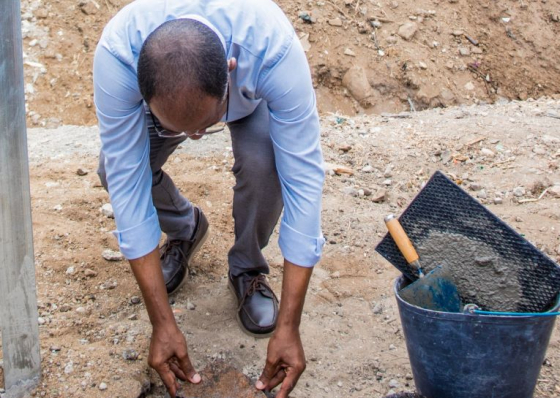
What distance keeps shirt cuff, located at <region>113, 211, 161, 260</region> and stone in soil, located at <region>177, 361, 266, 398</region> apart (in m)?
0.51

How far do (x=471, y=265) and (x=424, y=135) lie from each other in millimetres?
2531

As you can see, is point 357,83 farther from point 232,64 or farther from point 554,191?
point 232,64

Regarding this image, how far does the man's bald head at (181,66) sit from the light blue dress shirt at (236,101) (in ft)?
0.43

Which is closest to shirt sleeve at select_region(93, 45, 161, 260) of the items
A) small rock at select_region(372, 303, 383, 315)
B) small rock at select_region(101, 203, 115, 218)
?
small rock at select_region(372, 303, 383, 315)

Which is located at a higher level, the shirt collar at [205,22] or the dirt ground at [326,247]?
the shirt collar at [205,22]

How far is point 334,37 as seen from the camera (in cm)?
618

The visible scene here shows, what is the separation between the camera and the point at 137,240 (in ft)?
7.41

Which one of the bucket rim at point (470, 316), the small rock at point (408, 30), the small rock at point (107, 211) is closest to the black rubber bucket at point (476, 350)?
the bucket rim at point (470, 316)

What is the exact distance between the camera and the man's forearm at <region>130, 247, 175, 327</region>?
2277 millimetres

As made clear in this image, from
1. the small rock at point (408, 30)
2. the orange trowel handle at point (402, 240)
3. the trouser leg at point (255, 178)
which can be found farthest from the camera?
the small rock at point (408, 30)

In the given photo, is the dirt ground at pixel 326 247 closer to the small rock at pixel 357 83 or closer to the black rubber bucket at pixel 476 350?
the black rubber bucket at pixel 476 350

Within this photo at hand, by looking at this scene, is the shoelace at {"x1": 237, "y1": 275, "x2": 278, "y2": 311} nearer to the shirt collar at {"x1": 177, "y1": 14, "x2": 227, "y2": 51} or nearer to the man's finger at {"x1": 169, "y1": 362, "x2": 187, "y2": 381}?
the man's finger at {"x1": 169, "y1": 362, "x2": 187, "y2": 381}

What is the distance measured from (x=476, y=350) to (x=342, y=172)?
2.21 m

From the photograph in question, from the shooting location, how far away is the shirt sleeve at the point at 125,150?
6.73 ft
